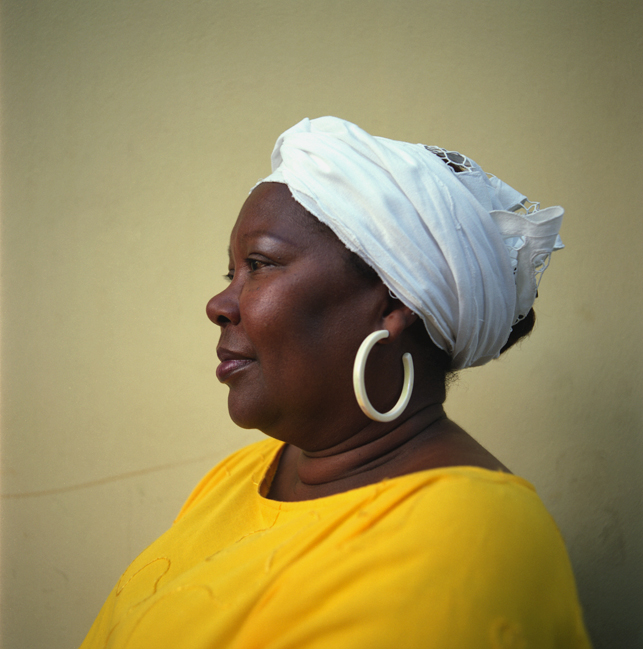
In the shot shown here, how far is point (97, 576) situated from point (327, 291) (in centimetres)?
145

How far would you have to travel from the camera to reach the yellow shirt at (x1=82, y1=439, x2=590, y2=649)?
69 centimetres

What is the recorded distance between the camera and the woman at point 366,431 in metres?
0.71

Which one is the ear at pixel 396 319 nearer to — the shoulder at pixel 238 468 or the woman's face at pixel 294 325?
the woman's face at pixel 294 325

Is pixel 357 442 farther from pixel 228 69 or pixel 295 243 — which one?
pixel 228 69

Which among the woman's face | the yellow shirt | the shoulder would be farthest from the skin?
the shoulder

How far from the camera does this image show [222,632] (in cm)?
77

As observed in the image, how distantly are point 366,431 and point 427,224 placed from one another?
0.39 m

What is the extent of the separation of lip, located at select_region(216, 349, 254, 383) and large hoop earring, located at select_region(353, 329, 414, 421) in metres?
0.22

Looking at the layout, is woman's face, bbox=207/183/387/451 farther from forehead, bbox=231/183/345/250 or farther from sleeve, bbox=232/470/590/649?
sleeve, bbox=232/470/590/649

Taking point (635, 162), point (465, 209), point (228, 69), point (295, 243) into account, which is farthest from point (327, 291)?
point (228, 69)

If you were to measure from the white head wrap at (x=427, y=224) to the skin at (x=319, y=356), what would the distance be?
0.05 metres

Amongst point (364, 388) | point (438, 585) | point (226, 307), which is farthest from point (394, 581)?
point (226, 307)

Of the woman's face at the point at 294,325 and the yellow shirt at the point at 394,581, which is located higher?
the woman's face at the point at 294,325

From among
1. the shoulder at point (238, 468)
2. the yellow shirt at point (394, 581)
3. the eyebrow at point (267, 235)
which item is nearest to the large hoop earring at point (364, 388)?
the yellow shirt at point (394, 581)
